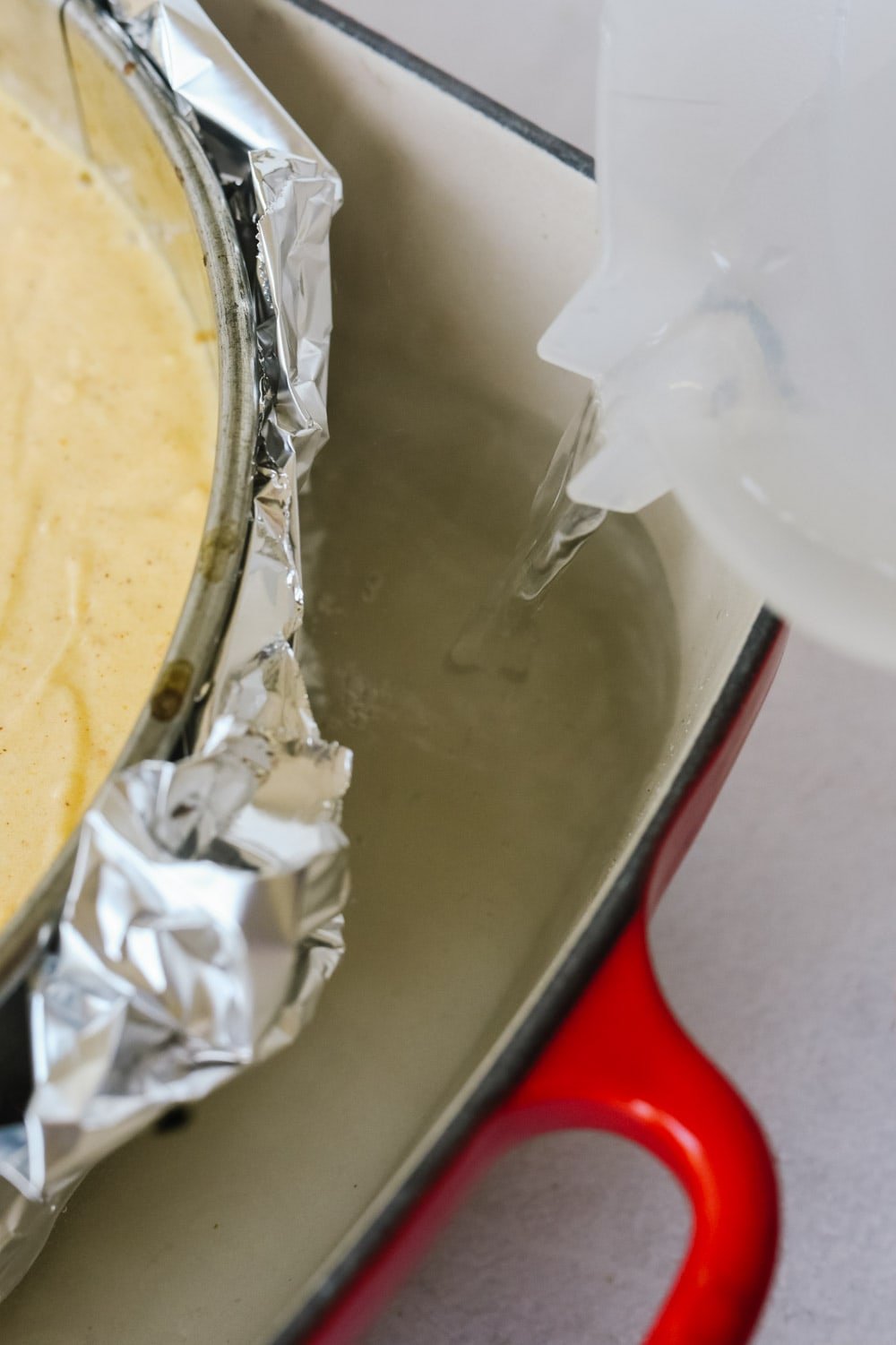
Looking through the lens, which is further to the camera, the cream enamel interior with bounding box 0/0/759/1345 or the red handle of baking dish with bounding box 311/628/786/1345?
the cream enamel interior with bounding box 0/0/759/1345

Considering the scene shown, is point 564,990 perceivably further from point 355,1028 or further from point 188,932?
point 355,1028

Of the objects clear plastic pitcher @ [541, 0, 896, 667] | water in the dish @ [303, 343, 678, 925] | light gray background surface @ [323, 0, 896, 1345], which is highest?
clear plastic pitcher @ [541, 0, 896, 667]

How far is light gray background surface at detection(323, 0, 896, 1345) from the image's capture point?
616mm

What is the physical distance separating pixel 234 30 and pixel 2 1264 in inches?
24.0

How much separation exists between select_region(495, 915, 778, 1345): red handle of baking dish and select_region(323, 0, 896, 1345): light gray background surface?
247mm

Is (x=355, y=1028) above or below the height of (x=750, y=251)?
below

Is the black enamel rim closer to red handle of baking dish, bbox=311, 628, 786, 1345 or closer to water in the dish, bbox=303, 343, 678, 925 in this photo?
red handle of baking dish, bbox=311, 628, 786, 1345

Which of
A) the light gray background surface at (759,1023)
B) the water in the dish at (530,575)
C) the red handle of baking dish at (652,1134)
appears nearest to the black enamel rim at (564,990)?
the red handle of baking dish at (652,1134)

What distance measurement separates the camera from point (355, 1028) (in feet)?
1.99

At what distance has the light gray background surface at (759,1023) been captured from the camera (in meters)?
0.62

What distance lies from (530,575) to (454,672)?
0.26 feet

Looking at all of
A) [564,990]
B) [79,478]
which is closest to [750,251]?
[564,990]

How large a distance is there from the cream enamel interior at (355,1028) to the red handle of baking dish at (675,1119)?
0.11m

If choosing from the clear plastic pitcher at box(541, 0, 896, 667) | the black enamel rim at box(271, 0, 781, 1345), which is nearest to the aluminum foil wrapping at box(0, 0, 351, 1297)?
the black enamel rim at box(271, 0, 781, 1345)
